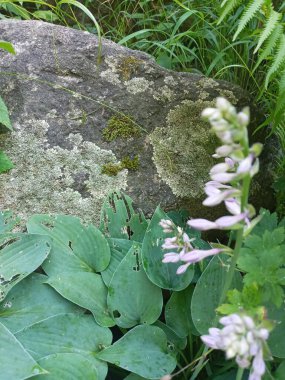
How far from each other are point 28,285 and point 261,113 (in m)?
1.38

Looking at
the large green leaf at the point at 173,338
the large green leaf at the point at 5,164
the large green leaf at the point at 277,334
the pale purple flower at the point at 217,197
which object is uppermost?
the pale purple flower at the point at 217,197

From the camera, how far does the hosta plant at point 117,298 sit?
1.47 metres

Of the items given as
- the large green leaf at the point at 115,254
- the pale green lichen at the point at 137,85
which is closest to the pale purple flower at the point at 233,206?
the large green leaf at the point at 115,254

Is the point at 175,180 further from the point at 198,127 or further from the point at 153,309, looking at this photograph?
the point at 153,309

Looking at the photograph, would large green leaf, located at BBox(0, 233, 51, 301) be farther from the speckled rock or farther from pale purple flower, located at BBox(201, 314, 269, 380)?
pale purple flower, located at BBox(201, 314, 269, 380)

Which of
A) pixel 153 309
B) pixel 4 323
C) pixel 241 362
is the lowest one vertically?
pixel 4 323

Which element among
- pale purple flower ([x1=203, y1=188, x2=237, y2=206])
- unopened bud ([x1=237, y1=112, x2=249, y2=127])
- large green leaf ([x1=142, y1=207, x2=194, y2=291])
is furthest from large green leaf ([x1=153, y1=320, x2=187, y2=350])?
unopened bud ([x1=237, y1=112, x2=249, y2=127])

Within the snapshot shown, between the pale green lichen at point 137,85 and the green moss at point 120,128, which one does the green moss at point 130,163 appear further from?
the pale green lichen at point 137,85

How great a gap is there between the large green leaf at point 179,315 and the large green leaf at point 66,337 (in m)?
0.22

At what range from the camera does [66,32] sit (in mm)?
2488

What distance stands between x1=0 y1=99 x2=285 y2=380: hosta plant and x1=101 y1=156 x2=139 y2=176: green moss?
0.20 meters

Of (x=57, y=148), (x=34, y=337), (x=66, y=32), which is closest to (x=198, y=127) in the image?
(x=57, y=148)

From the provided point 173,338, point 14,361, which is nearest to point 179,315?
point 173,338

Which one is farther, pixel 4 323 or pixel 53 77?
pixel 53 77
